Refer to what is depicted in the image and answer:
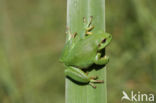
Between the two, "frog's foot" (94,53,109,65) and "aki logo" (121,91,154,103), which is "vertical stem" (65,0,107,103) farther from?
"aki logo" (121,91,154,103)

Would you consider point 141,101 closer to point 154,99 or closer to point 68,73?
point 154,99

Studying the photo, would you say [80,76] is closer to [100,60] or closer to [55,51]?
[100,60]

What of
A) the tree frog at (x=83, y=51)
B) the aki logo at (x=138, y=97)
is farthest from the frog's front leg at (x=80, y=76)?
the aki logo at (x=138, y=97)

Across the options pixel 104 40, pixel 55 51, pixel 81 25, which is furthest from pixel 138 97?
pixel 55 51

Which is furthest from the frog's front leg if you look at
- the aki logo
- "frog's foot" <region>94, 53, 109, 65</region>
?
the aki logo

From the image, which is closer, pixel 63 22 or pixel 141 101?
pixel 141 101

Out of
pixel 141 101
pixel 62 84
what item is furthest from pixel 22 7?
pixel 141 101
